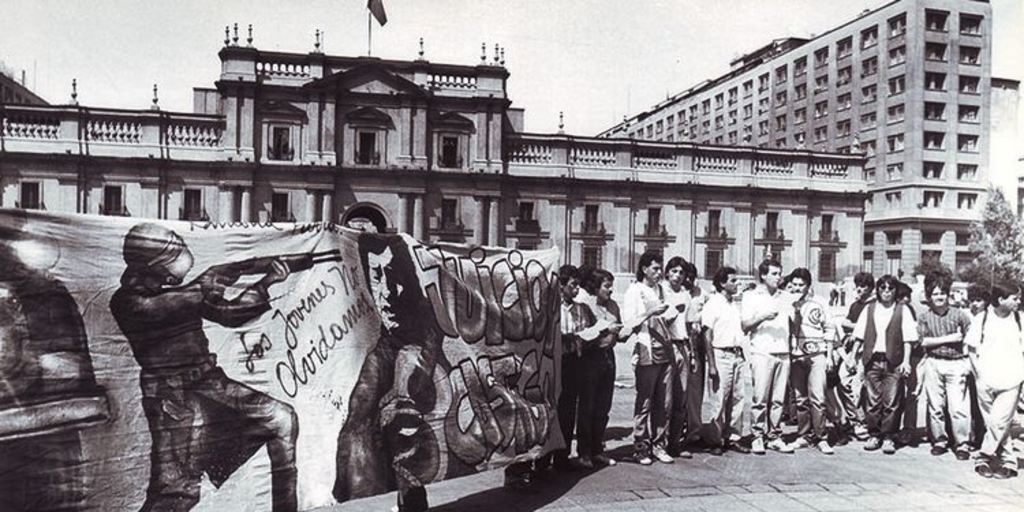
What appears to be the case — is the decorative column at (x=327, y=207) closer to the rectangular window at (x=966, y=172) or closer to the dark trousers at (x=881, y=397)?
the dark trousers at (x=881, y=397)

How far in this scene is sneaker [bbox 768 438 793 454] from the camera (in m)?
7.86

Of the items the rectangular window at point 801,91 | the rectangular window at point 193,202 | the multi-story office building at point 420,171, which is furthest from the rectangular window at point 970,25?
the rectangular window at point 193,202

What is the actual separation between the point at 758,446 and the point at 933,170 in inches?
2303

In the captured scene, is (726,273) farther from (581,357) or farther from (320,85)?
(320,85)

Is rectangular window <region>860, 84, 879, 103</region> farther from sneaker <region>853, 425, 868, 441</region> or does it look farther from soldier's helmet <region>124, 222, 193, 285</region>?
soldier's helmet <region>124, 222, 193, 285</region>

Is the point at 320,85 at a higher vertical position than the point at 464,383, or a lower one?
higher

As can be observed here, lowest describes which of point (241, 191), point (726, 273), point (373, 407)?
point (373, 407)

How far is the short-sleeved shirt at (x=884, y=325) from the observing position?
811 cm

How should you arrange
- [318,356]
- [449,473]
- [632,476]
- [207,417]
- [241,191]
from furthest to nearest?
[241,191]
[632,476]
[449,473]
[318,356]
[207,417]

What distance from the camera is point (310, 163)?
1499 inches

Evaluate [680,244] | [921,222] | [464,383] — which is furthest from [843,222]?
[464,383]

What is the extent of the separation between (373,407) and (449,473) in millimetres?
878

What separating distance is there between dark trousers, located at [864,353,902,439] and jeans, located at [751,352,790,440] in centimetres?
122

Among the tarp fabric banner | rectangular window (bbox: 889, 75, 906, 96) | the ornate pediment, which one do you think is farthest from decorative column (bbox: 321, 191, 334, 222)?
rectangular window (bbox: 889, 75, 906, 96)
